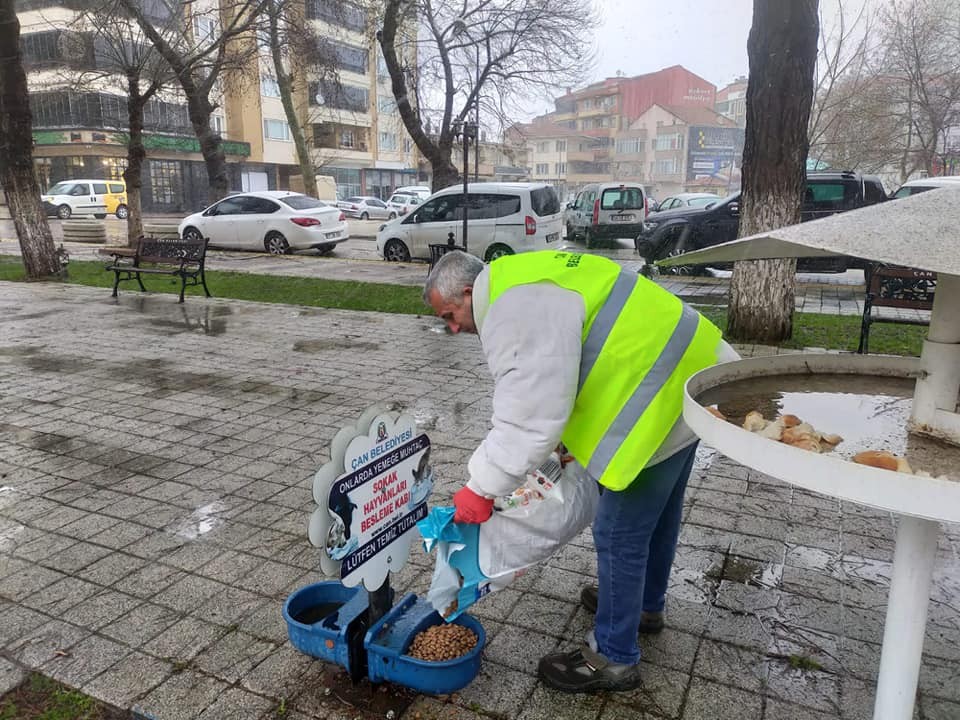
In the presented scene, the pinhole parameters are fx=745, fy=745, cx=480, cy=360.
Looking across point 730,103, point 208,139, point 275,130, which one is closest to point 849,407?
point 208,139

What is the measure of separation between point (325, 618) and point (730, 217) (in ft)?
43.6

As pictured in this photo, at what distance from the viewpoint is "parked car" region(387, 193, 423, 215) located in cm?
3784

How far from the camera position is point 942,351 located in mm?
1964

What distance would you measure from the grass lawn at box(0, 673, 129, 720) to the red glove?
133cm

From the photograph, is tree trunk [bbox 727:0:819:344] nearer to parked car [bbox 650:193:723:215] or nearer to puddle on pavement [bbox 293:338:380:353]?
puddle on pavement [bbox 293:338:380:353]

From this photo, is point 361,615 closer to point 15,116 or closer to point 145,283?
point 145,283

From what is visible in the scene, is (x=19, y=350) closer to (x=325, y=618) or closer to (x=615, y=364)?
(x=325, y=618)

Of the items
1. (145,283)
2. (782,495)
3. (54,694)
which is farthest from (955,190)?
(145,283)

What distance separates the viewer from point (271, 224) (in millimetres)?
17719

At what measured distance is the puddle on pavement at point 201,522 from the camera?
3.64m

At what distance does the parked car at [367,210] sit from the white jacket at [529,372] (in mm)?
34721

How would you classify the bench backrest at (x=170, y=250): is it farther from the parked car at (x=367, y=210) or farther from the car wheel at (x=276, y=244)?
the parked car at (x=367, y=210)

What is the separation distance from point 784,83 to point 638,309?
18.6 feet

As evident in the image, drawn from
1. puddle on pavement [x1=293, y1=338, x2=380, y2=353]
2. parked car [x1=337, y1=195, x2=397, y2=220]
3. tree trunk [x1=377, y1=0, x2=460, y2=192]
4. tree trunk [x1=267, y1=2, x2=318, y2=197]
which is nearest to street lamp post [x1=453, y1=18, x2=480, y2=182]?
tree trunk [x1=377, y1=0, x2=460, y2=192]
